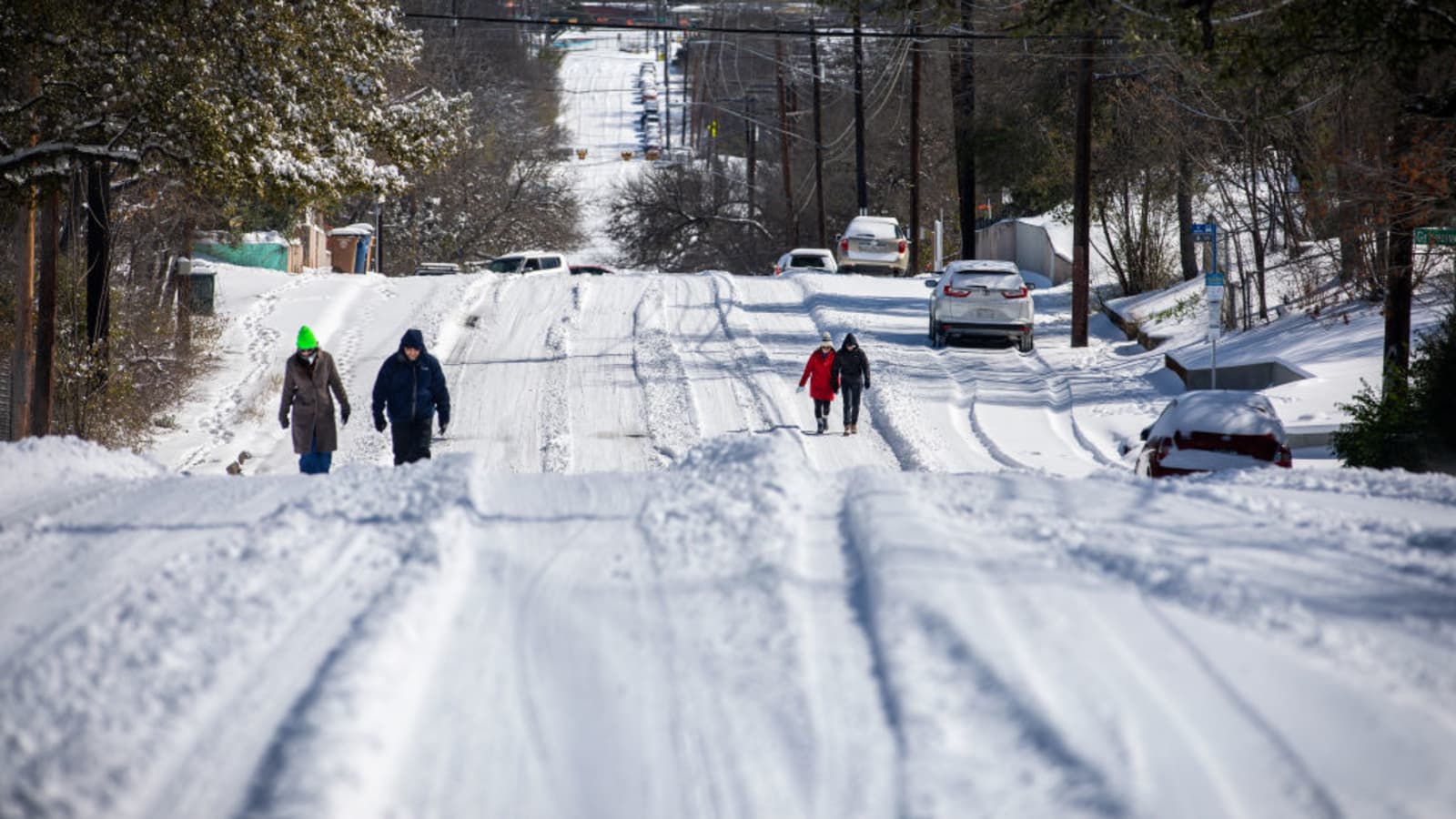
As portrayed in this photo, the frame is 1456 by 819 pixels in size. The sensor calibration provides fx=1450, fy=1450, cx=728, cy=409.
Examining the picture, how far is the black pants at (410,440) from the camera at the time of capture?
13.5 m

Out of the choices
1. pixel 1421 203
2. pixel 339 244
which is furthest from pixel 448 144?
pixel 339 244

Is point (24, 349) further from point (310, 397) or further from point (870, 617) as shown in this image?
point (870, 617)

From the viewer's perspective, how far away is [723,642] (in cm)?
574

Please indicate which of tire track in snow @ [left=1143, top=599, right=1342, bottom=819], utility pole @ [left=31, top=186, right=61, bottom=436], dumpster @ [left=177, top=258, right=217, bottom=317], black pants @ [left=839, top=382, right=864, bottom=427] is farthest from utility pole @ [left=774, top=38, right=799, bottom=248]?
tire track in snow @ [left=1143, top=599, right=1342, bottom=819]

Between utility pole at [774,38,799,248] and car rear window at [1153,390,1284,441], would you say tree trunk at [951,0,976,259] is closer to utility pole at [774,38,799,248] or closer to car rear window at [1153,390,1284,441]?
utility pole at [774,38,799,248]

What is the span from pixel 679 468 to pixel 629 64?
158 meters

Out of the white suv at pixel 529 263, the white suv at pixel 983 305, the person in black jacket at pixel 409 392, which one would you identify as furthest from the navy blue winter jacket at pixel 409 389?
the white suv at pixel 529 263

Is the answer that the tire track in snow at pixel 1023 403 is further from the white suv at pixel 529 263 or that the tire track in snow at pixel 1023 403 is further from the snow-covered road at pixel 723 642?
the white suv at pixel 529 263

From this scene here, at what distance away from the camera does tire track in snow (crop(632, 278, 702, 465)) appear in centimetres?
1981

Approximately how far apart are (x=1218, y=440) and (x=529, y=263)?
28843 millimetres

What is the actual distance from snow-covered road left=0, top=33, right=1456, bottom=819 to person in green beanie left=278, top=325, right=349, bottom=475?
2.77 metres

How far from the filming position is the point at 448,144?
2066cm

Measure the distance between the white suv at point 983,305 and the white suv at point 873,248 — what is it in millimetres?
14128

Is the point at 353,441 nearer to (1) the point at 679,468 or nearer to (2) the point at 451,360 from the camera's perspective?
(2) the point at 451,360
